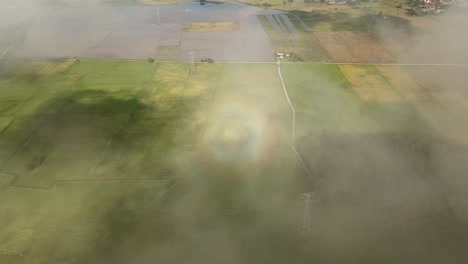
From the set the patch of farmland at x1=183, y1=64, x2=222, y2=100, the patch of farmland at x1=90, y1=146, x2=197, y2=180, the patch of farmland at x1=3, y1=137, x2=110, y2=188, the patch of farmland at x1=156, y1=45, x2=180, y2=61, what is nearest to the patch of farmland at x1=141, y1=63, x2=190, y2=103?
the patch of farmland at x1=183, y1=64, x2=222, y2=100

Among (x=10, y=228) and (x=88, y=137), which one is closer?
(x=10, y=228)

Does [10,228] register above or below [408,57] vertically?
below

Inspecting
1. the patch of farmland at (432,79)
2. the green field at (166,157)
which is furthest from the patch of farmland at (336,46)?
the patch of farmland at (432,79)

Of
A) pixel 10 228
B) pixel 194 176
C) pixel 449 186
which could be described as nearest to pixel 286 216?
pixel 194 176

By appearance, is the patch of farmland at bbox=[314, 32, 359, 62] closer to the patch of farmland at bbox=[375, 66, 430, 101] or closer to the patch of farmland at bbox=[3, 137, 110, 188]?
the patch of farmland at bbox=[375, 66, 430, 101]

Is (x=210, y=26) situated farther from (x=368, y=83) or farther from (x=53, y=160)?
(x=53, y=160)

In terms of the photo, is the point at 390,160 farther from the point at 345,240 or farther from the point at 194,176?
the point at 194,176
